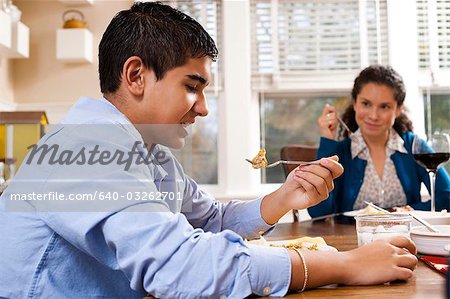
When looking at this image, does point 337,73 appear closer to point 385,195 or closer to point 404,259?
point 385,195

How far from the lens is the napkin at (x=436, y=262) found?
0.97 metres

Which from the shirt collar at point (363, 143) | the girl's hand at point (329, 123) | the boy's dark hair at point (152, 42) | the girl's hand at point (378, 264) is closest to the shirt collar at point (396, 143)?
the shirt collar at point (363, 143)

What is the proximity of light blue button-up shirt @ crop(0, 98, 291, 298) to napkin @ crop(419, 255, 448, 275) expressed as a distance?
31 cm

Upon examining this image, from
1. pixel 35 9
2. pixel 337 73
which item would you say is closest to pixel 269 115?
pixel 337 73

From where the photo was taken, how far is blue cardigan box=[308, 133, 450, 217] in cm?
240

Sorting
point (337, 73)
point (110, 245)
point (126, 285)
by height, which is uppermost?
point (337, 73)

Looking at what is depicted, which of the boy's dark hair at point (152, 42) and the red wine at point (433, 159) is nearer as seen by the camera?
the boy's dark hair at point (152, 42)

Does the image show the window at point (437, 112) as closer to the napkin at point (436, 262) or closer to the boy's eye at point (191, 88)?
the napkin at point (436, 262)

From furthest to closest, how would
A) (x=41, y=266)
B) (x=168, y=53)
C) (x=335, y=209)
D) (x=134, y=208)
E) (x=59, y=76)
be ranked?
(x=59, y=76) → (x=335, y=209) → (x=168, y=53) → (x=41, y=266) → (x=134, y=208)

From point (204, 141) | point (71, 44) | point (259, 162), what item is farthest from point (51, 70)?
point (259, 162)

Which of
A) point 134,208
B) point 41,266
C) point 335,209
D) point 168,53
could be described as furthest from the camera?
point 335,209

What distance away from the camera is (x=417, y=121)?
350cm

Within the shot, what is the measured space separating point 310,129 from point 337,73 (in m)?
0.40

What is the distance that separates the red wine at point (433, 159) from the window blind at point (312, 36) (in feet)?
5.52
